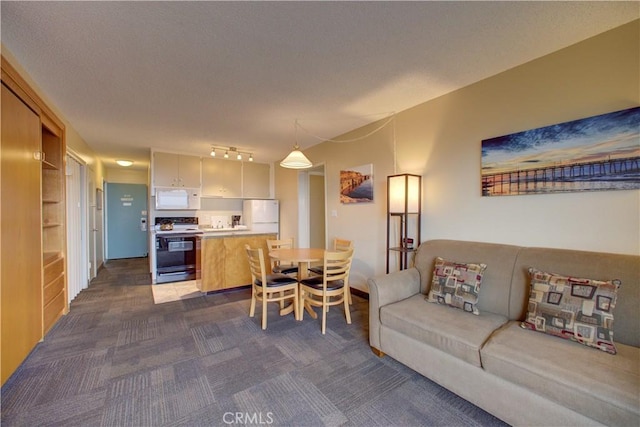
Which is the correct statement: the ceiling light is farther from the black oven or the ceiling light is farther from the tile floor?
the tile floor

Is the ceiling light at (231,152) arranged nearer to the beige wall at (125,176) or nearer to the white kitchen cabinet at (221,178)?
the white kitchen cabinet at (221,178)

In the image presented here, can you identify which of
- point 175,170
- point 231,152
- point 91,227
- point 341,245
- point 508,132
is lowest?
point 341,245

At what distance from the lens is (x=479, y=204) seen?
8.54 ft

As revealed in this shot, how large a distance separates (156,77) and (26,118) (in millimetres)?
1150

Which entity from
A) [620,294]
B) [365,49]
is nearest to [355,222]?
[365,49]

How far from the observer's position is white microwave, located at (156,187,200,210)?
201 inches

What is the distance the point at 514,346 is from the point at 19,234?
147 inches

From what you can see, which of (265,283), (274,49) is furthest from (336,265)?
(274,49)

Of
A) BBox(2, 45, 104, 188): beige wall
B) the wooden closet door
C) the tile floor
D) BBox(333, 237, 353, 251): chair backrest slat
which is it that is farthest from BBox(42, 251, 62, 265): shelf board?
BBox(333, 237, 353, 251): chair backrest slat

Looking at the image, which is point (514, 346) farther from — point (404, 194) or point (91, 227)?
point (91, 227)

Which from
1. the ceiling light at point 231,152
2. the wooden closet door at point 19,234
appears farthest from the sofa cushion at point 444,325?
the ceiling light at point 231,152

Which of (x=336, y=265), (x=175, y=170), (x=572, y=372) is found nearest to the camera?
(x=572, y=372)

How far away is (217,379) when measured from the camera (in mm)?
2035

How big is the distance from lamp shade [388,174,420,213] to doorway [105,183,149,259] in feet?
23.5
